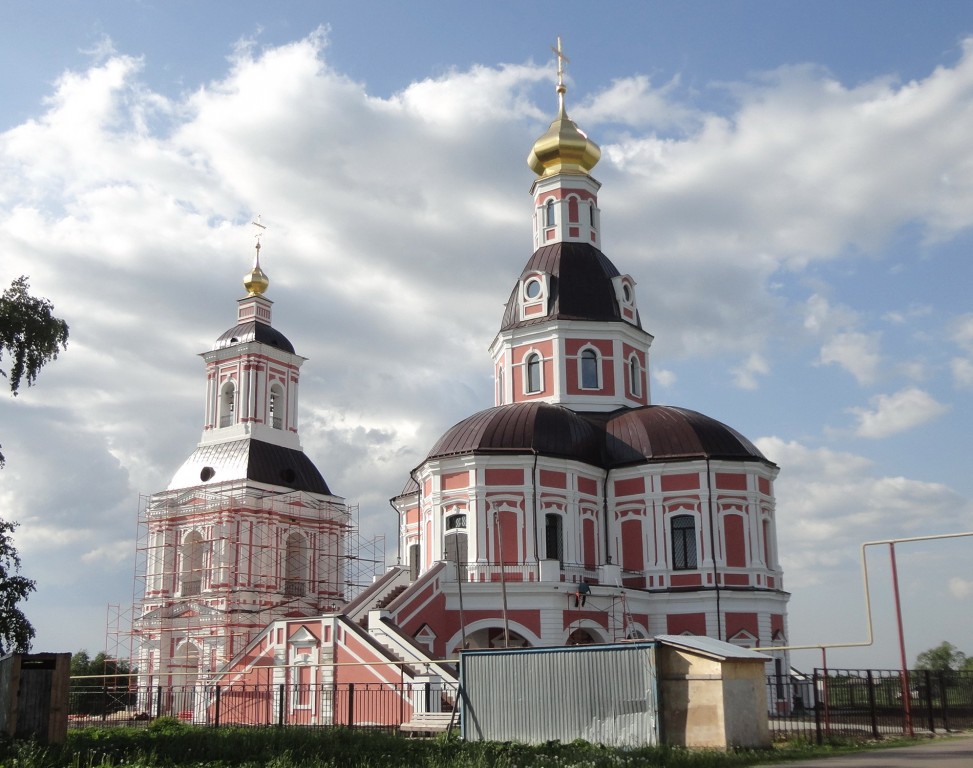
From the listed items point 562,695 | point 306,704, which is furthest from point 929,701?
point 306,704

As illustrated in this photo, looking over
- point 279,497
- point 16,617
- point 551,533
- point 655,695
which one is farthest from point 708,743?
point 279,497

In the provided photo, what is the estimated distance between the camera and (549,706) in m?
18.9

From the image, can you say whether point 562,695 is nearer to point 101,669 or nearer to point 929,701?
point 929,701

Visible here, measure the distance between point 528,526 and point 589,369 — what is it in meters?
8.02

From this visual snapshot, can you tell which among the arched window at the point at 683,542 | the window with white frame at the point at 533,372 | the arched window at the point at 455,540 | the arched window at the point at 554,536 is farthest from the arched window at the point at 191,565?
the arched window at the point at 683,542

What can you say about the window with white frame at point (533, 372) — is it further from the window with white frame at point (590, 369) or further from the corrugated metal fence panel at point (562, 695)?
the corrugated metal fence panel at point (562, 695)

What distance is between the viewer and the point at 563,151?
140 ft

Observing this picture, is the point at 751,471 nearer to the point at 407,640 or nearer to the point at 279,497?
the point at 407,640

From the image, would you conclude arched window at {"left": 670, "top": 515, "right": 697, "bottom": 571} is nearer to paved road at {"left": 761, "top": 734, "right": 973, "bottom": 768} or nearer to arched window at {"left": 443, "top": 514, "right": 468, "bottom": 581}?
arched window at {"left": 443, "top": 514, "right": 468, "bottom": 581}

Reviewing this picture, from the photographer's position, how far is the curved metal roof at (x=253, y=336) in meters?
48.2

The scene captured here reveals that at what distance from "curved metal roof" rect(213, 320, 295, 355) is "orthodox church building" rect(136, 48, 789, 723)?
3.04 meters

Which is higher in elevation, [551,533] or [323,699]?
[551,533]

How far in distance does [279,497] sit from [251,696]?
16.1 m

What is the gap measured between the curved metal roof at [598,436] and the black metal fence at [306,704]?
883 centimetres
